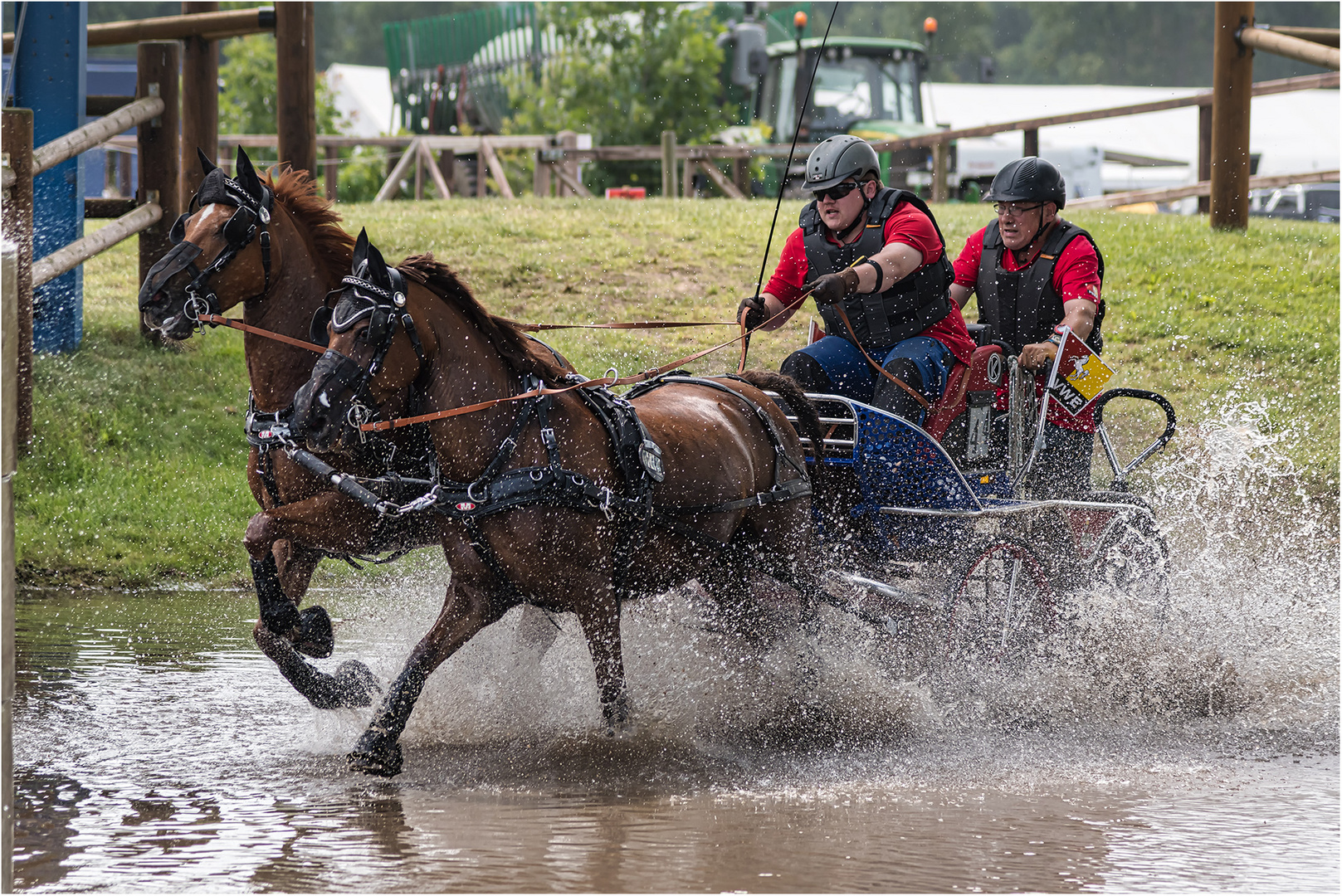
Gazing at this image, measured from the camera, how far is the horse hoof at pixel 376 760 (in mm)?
4781

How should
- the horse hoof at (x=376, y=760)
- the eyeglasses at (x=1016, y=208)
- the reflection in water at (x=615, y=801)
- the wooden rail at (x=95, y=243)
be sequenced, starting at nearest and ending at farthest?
the reflection in water at (x=615, y=801)
the horse hoof at (x=376, y=760)
the eyeglasses at (x=1016, y=208)
the wooden rail at (x=95, y=243)

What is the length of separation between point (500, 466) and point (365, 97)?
101ft

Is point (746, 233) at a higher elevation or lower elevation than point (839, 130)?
lower

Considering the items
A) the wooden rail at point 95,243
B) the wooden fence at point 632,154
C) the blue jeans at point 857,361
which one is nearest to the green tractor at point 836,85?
the wooden fence at point 632,154

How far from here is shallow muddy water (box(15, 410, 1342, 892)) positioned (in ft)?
13.7

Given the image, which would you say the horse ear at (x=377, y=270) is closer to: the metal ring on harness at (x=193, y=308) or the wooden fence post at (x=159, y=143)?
the metal ring on harness at (x=193, y=308)

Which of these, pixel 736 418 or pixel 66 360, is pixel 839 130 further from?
pixel 736 418

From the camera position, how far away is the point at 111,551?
8.41 meters

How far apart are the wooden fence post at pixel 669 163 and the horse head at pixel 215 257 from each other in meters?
12.4

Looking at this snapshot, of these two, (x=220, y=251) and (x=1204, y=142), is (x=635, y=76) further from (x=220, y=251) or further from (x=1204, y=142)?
(x=220, y=251)

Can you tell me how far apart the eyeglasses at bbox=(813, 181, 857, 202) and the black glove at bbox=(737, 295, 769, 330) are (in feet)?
1.64

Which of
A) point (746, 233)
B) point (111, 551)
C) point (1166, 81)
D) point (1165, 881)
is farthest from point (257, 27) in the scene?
point (1166, 81)

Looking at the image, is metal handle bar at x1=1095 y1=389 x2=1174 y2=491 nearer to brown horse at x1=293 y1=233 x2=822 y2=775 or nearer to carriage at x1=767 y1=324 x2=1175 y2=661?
carriage at x1=767 y1=324 x2=1175 y2=661

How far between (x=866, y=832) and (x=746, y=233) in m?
9.69
